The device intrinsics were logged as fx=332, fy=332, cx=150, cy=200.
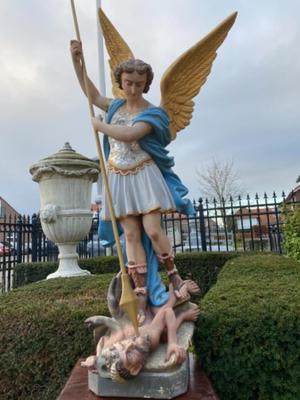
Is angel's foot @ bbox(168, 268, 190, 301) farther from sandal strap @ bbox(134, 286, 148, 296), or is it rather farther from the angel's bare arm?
the angel's bare arm

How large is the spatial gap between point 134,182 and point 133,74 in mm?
711

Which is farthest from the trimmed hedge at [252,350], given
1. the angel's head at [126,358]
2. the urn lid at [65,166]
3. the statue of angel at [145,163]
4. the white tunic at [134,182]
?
the urn lid at [65,166]

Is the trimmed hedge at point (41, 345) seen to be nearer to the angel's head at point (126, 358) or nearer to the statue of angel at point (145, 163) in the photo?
the statue of angel at point (145, 163)

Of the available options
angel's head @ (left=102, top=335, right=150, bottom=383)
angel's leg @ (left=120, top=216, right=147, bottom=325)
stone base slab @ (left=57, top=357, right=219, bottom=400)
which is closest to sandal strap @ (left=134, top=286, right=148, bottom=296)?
angel's leg @ (left=120, top=216, right=147, bottom=325)

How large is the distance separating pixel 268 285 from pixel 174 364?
1.58 metres

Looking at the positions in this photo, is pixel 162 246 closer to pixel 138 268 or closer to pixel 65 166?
pixel 138 268

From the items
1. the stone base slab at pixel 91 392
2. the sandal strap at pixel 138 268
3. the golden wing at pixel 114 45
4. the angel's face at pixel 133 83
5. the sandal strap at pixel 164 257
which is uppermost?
the golden wing at pixel 114 45

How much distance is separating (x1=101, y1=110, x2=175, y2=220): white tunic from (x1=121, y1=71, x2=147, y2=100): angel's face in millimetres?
145

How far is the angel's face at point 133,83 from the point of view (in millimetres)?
2193

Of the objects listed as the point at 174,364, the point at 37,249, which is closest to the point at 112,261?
the point at 37,249

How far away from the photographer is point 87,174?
5727 millimetres

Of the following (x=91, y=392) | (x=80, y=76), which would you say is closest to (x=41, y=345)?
(x=91, y=392)

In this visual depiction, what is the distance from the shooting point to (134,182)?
2.20 m

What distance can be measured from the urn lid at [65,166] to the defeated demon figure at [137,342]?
12.7 ft
